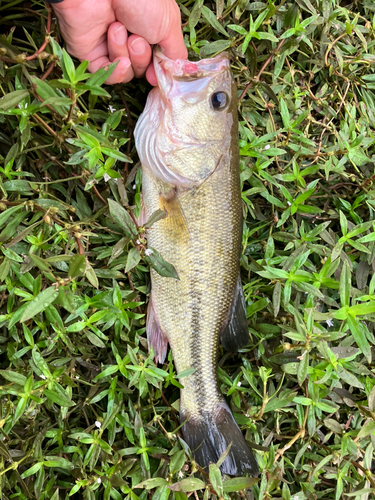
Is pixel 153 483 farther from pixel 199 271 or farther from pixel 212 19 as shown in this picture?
pixel 212 19

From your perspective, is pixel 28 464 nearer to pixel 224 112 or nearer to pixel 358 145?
pixel 224 112

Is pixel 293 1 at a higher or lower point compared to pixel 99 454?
higher

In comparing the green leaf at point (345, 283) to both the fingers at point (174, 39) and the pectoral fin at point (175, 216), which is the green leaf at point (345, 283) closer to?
the pectoral fin at point (175, 216)

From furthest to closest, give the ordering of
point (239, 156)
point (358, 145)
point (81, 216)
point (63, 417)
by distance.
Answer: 1. point (358, 145)
2. point (239, 156)
3. point (81, 216)
4. point (63, 417)

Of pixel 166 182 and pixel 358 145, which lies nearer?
pixel 166 182

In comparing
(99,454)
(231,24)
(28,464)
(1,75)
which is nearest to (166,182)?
(1,75)

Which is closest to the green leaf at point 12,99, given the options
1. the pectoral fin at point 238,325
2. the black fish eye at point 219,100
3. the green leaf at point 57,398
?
the black fish eye at point 219,100
